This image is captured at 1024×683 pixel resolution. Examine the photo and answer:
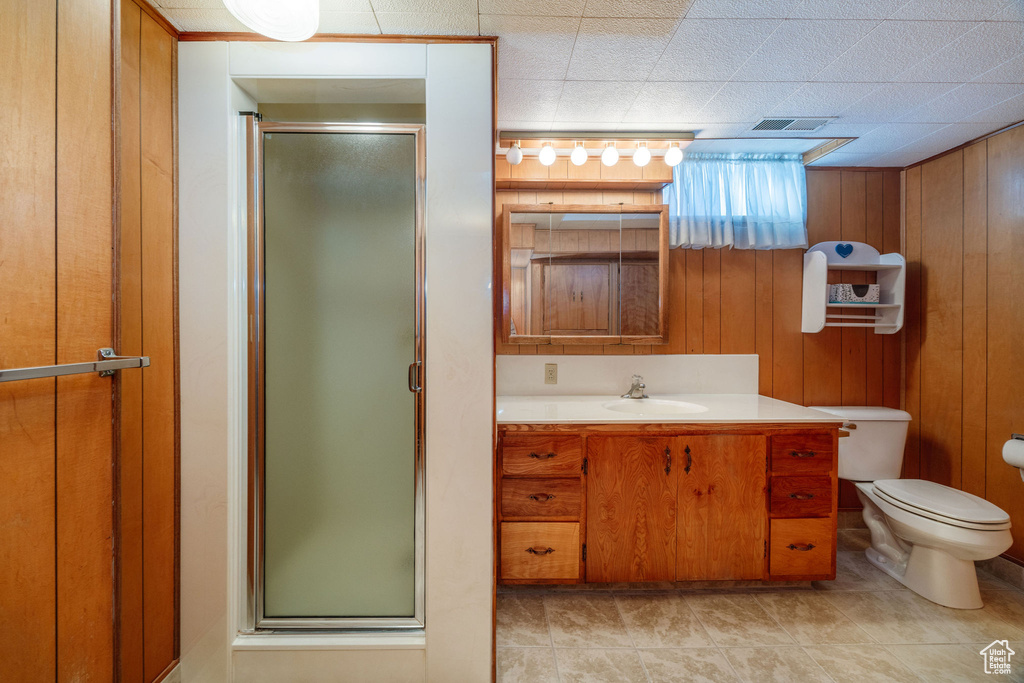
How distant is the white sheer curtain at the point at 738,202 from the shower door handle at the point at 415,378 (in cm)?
170

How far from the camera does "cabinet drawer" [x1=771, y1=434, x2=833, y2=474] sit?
2.02 metres

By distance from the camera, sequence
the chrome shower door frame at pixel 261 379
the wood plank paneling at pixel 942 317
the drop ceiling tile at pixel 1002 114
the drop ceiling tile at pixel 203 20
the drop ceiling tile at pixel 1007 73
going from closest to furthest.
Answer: the drop ceiling tile at pixel 203 20, the chrome shower door frame at pixel 261 379, the drop ceiling tile at pixel 1007 73, the drop ceiling tile at pixel 1002 114, the wood plank paneling at pixel 942 317

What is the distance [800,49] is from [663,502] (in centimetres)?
187

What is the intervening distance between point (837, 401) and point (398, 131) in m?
2.86

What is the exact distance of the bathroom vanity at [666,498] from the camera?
6.53 feet

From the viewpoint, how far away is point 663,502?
6.57 feet

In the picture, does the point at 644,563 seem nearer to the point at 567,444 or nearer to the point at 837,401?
the point at 567,444

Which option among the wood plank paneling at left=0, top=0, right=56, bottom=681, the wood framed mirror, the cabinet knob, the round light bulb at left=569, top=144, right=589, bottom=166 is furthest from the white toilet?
the wood plank paneling at left=0, top=0, right=56, bottom=681

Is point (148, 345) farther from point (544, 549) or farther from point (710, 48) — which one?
point (710, 48)

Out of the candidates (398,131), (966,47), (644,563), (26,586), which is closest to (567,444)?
(644,563)

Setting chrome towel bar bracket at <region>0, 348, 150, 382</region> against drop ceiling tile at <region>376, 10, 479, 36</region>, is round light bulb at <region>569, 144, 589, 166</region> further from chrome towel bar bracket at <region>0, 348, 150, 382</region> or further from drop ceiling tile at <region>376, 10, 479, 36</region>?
chrome towel bar bracket at <region>0, 348, 150, 382</region>

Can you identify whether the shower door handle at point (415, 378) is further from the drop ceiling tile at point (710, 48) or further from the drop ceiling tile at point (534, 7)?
the drop ceiling tile at point (710, 48)

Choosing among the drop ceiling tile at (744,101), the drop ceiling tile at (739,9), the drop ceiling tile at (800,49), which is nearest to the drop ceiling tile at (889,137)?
the drop ceiling tile at (744,101)

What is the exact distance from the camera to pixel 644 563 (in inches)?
79.2
